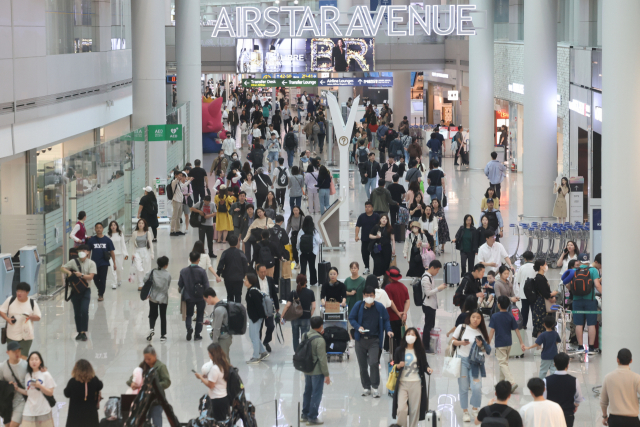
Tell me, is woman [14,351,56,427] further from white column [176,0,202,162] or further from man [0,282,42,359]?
white column [176,0,202,162]

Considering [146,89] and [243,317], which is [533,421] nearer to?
[243,317]

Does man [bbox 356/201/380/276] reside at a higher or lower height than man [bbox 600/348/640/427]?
higher

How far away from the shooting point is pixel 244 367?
12.0 meters

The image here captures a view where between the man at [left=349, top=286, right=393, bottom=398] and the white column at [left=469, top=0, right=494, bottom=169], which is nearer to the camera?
the man at [left=349, top=286, right=393, bottom=398]

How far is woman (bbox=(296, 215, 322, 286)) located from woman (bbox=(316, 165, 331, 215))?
558 cm

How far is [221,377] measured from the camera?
8.93 metres

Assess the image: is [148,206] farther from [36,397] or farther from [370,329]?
[36,397]

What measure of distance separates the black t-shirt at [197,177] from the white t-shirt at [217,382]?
14.8m

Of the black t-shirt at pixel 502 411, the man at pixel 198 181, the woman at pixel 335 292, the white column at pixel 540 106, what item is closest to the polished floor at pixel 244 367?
the woman at pixel 335 292

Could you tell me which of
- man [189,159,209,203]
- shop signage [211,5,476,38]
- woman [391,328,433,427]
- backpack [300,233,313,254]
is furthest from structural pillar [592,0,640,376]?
shop signage [211,5,476,38]

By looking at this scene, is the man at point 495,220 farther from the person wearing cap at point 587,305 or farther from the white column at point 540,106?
the white column at point 540,106

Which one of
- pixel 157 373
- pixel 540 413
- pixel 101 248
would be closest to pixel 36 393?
pixel 157 373

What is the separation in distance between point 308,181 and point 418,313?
355 inches

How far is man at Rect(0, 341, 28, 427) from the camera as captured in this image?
882 cm
